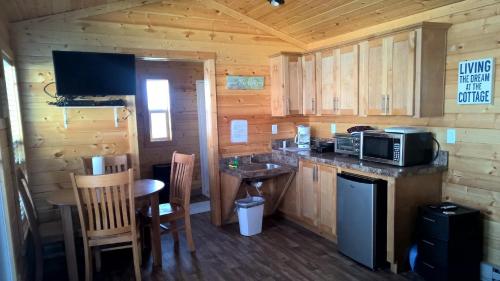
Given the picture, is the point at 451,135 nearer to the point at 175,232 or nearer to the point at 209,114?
the point at 209,114

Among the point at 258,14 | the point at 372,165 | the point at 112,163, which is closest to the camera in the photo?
the point at 372,165

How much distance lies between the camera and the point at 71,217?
282 centimetres

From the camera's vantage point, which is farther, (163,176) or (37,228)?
(163,176)

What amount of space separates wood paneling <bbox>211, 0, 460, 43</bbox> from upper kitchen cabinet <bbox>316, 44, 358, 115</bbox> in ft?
1.06

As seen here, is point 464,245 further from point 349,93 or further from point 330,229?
point 349,93

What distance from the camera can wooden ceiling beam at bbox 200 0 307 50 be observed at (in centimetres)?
396

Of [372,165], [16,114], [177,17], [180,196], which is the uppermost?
[177,17]

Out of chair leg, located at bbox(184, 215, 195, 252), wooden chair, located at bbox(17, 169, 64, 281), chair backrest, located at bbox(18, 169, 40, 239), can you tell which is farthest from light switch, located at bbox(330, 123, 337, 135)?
chair backrest, located at bbox(18, 169, 40, 239)

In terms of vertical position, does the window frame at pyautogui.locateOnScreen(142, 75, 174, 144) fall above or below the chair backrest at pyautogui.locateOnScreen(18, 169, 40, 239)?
above

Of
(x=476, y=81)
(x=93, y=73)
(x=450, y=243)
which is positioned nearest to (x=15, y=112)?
(x=93, y=73)

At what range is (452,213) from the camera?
2670 millimetres

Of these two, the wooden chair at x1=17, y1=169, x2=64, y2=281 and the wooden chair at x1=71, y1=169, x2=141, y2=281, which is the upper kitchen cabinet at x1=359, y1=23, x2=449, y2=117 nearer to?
the wooden chair at x1=71, y1=169, x2=141, y2=281

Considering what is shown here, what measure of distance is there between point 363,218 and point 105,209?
2218mm

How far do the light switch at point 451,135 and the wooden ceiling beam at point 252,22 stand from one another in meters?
2.26
